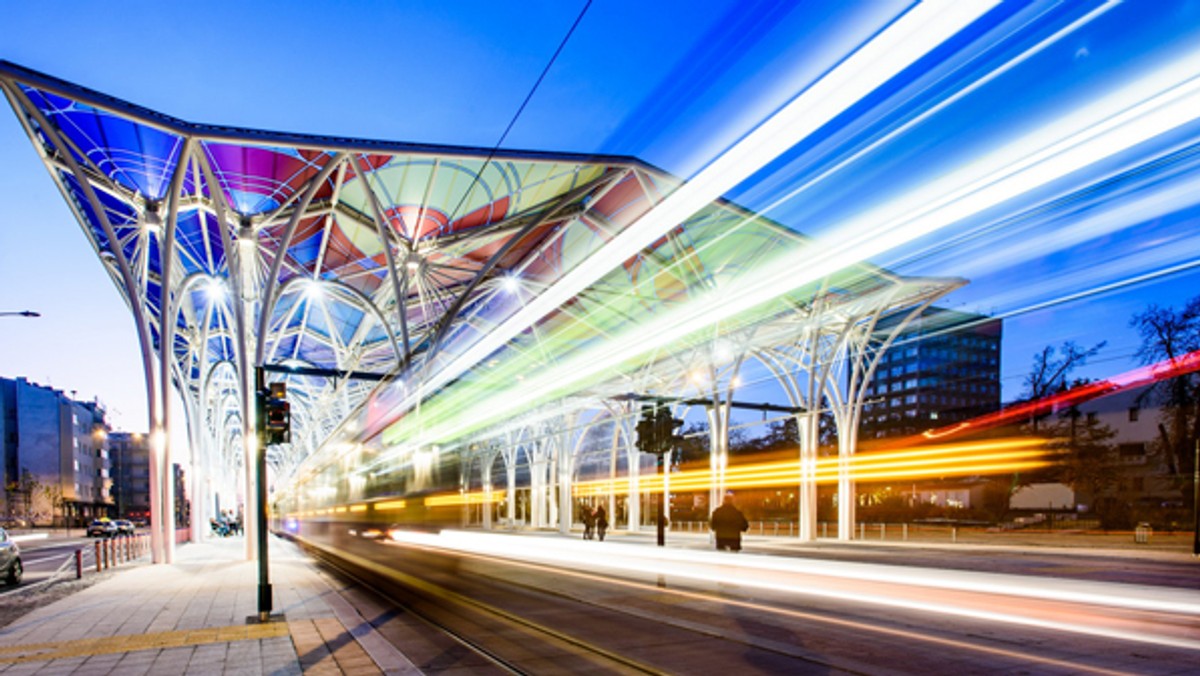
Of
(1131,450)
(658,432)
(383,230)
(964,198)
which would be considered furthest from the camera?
(1131,450)

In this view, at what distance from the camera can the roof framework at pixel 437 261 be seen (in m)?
15.3

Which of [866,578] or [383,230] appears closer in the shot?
[866,578]


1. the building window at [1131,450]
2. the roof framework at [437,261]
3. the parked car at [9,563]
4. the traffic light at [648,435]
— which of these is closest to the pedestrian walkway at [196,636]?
the parked car at [9,563]

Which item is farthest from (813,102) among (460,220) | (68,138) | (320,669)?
(460,220)

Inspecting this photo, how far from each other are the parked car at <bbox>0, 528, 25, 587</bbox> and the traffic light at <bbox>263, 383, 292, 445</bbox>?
12.2 m

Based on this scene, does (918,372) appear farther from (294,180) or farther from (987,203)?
(294,180)

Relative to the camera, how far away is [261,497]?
1205 cm

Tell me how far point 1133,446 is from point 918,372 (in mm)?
10228

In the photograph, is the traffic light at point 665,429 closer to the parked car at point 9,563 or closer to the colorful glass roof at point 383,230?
the colorful glass roof at point 383,230

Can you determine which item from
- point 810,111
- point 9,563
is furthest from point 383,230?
point 810,111

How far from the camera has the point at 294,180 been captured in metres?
29.9

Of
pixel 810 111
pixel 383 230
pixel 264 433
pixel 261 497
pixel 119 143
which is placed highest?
pixel 119 143

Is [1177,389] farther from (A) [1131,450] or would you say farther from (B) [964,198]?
(B) [964,198]

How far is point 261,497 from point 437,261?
28769 millimetres
